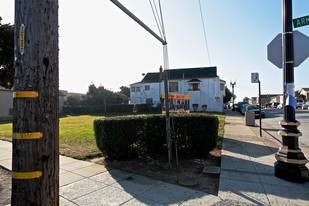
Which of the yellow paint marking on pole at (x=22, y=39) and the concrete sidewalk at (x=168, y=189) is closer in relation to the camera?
the yellow paint marking on pole at (x=22, y=39)

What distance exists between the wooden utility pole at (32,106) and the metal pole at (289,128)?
4.58m

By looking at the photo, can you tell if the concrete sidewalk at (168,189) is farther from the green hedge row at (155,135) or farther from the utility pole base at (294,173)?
the green hedge row at (155,135)

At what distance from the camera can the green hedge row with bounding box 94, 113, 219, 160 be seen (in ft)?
19.2

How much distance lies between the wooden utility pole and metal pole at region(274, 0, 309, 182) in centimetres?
458

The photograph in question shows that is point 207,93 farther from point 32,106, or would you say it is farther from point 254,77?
point 32,106

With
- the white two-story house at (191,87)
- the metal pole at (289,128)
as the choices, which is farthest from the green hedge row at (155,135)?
the white two-story house at (191,87)

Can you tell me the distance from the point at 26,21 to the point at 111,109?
36.6m

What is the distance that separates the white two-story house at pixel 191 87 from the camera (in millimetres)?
37469

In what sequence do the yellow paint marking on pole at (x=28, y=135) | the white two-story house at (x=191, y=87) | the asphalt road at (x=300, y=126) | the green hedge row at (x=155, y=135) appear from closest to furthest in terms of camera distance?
the yellow paint marking on pole at (x=28, y=135), the green hedge row at (x=155, y=135), the asphalt road at (x=300, y=126), the white two-story house at (x=191, y=87)

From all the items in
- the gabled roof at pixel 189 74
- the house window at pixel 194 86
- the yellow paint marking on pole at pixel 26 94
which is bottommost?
the yellow paint marking on pole at pixel 26 94

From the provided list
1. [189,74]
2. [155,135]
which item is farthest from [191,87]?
[155,135]

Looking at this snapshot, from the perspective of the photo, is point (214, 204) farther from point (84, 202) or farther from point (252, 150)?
point (252, 150)

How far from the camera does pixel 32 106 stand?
1.81 m

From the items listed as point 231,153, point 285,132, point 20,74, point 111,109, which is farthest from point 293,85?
point 111,109
